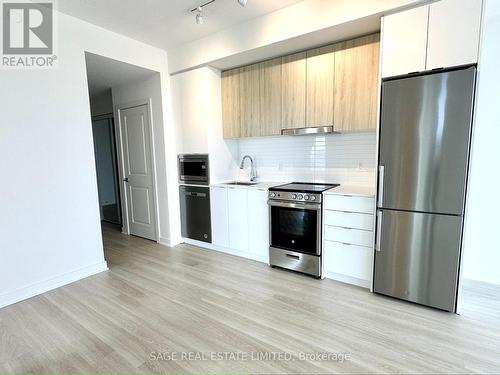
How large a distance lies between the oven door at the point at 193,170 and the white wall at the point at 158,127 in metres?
0.26

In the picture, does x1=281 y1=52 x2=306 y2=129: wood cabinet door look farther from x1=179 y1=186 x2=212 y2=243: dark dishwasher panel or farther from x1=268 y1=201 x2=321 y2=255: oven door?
x1=179 y1=186 x2=212 y2=243: dark dishwasher panel

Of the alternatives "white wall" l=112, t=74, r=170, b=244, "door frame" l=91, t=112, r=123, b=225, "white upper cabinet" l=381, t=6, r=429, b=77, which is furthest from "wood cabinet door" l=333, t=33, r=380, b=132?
"door frame" l=91, t=112, r=123, b=225

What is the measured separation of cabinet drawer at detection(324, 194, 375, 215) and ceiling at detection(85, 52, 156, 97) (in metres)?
2.96

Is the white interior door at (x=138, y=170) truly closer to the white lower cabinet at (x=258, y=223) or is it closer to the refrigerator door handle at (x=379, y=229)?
the white lower cabinet at (x=258, y=223)

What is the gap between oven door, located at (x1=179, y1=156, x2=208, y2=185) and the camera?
3.75 m

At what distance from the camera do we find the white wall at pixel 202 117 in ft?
11.9

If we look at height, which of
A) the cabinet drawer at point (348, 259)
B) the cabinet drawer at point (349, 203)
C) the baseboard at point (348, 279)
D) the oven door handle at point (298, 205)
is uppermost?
the cabinet drawer at point (349, 203)

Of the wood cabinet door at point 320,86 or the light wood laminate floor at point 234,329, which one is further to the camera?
the wood cabinet door at point 320,86

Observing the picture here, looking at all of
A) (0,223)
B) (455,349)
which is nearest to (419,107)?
(455,349)

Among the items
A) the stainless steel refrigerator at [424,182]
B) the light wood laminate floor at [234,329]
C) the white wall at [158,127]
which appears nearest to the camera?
the light wood laminate floor at [234,329]

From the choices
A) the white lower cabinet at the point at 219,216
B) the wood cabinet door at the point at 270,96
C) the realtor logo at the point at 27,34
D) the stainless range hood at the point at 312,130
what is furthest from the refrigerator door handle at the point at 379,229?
the realtor logo at the point at 27,34

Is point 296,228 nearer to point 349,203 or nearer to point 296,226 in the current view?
point 296,226

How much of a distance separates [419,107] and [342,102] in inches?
32.2

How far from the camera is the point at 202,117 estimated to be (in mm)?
3668
